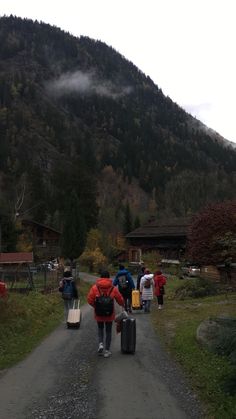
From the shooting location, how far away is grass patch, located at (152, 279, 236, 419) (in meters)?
7.12

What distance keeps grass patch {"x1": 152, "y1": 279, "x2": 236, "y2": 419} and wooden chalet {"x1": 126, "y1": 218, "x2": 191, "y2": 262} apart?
167 ft

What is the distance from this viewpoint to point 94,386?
805 cm

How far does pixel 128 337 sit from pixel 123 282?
4751 millimetres

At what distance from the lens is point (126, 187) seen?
606 ft

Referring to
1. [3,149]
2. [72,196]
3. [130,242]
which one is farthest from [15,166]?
[72,196]

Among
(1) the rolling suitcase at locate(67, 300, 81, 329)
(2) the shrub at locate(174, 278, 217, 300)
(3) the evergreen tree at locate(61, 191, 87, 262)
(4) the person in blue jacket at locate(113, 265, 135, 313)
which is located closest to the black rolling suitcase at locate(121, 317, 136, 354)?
(1) the rolling suitcase at locate(67, 300, 81, 329)

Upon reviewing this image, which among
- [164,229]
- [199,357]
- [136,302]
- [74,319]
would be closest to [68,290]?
[74,319]

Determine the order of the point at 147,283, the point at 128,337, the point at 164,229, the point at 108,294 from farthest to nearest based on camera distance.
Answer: the point at 164,229 < the point at 147,283 < the point at 128,337 < the point at 108,294

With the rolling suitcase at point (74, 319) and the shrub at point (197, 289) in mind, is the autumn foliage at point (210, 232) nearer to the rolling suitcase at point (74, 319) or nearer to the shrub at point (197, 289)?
the shrub at point (197, 289)

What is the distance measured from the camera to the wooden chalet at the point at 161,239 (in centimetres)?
7056

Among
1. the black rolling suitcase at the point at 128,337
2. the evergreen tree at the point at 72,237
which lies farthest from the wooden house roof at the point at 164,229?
the black rolling suitcase at the point at 128,337

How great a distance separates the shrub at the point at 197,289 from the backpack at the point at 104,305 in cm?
1449

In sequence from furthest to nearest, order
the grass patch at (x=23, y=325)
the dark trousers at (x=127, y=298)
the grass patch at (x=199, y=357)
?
the dark trousers at (x=127, y=298) < the grass patch at (x=23, y=325) < the grass patch at (x=199, y=357)

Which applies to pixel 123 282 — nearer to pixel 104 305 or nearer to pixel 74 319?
pixel 74 319
